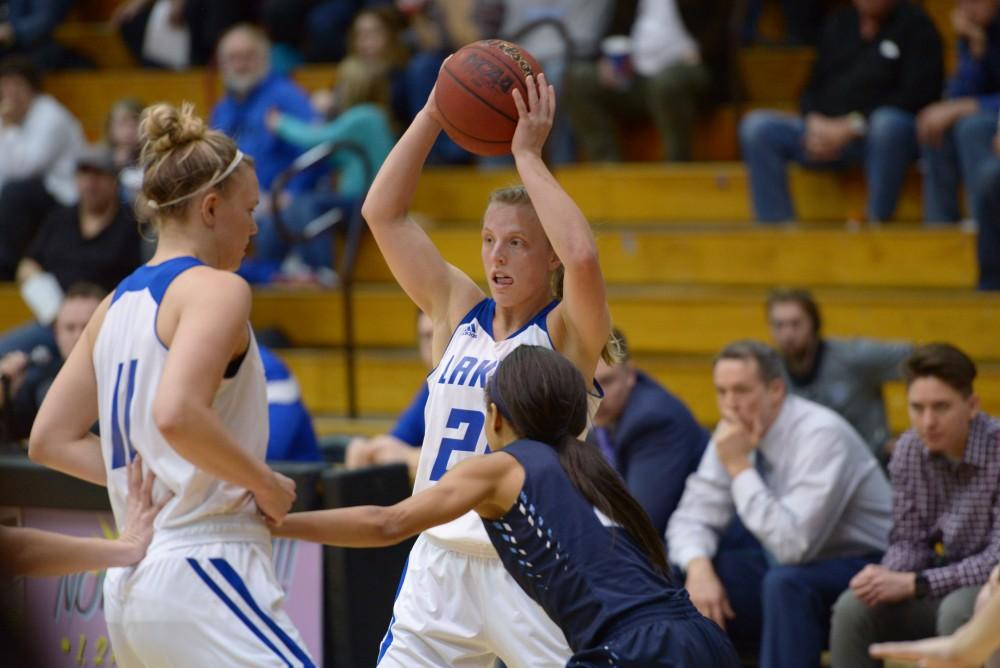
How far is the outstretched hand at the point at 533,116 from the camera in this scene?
381cm

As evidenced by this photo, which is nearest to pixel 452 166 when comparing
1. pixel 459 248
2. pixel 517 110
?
pixel 459 248

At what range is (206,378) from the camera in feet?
10.4

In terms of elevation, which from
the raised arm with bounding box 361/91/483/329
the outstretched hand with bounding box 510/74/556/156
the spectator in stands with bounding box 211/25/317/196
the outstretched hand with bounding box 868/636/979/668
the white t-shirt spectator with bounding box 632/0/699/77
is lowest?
the outstretched hand with bounding box 868/636/979/668

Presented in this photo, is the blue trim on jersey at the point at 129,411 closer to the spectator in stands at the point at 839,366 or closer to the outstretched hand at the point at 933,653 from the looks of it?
the outstretched hand at the point at 933,653

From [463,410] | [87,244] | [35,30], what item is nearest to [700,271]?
[87,244]

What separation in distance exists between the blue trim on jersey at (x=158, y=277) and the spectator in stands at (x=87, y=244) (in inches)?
198

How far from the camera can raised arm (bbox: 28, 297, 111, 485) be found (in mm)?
3527

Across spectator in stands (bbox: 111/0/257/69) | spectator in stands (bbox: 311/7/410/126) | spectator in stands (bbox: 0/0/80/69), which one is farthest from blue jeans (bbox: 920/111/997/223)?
spectator in stands (bbox: 0/0/80/69)

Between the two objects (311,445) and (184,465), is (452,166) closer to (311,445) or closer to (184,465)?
(311,445)

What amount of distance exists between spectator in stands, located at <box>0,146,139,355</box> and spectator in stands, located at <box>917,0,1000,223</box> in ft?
14.1

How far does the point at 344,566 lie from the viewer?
530 cm

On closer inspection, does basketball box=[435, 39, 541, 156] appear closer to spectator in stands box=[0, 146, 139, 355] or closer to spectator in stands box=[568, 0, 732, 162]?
spectator in stands box=[0, 146, 139, 355]

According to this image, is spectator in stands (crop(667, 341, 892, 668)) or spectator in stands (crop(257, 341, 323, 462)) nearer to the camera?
spectator in stands (crop(667, 341, 892, 668))

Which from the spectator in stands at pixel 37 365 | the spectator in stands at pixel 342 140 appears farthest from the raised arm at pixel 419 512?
the spectator in stands at pixel 342 140
